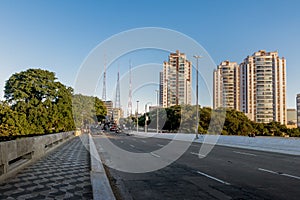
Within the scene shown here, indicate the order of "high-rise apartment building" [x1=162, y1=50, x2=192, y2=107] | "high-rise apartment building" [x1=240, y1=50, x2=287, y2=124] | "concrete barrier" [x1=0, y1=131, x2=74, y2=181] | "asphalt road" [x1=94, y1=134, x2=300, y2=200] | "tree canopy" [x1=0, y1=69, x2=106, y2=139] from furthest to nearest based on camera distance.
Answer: "high-rise apartment building" [x1=240, y1=50, x2=287, y2=124]
"high-rise apartment building" [x1=162, y1=50, x2=192, y2=107]
"tree canopy" [x1=0, y1=69, x2=106, y2=139]
"concrete barrier" [x1=0, y1=131, x2=74, y2=181]
"asphalt road" [x1=94, y1=134, x2=300, y2=200]

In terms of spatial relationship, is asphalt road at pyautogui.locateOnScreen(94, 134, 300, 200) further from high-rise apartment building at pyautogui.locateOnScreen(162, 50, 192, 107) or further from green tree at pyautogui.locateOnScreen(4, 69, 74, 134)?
high-rise apartment building at pyautogui.locateOnScreen(162, 50, 192, 107)

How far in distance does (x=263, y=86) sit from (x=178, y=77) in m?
43.8

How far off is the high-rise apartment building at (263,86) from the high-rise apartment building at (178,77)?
1160 inches

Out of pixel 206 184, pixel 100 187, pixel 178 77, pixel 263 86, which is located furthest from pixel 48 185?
pixel 263 86

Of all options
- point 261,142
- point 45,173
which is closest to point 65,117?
point 261,142

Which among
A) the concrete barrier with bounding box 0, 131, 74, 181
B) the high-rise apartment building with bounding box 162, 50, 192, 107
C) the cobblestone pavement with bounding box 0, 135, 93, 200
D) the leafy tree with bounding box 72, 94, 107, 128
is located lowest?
the cobblestone pavement with bounding box 0, 135, 93, 200

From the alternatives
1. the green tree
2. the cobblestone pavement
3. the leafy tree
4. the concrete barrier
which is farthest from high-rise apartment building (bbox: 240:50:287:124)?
the cobblestone pavement

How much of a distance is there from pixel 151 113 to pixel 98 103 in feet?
88.7

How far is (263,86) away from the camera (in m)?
105

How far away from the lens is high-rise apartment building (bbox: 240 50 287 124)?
341 feet

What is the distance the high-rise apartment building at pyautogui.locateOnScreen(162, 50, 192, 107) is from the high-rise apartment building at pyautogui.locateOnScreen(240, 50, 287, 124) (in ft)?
96.7

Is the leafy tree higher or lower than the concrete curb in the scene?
higher

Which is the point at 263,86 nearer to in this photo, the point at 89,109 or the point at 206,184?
the point at 89,109

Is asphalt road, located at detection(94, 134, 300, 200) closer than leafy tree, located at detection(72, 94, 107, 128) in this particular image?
Yes
